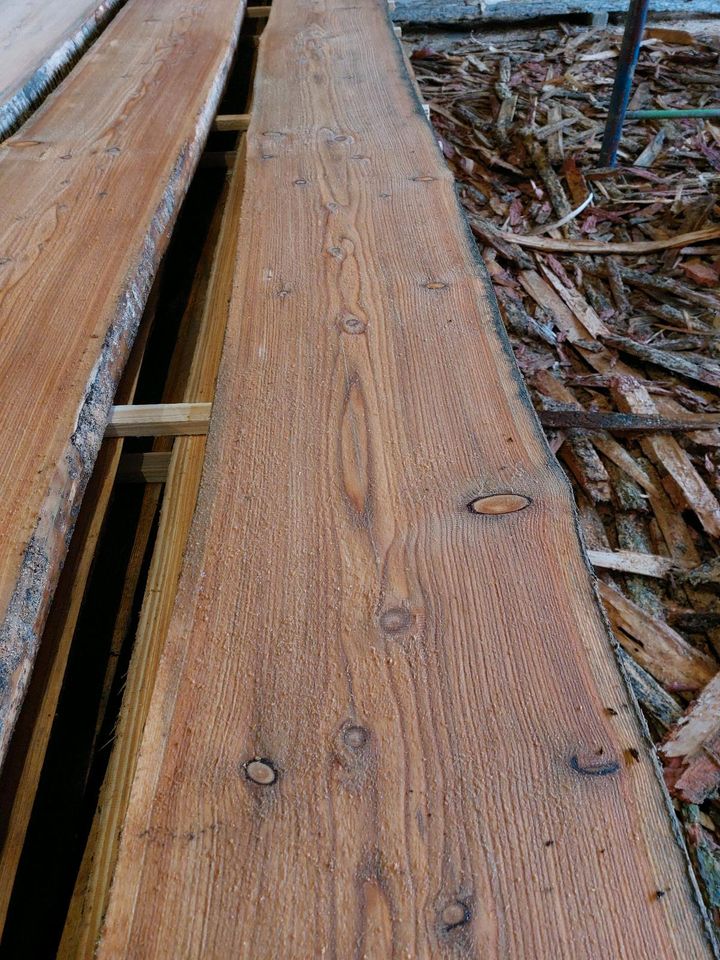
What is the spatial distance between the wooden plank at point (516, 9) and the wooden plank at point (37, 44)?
3.40 m

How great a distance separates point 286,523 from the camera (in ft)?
3.59

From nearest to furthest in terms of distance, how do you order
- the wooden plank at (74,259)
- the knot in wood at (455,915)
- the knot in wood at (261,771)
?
the knot in wood at (455,915), the knot in wood at (261,771), the wooden plank at (74,259)

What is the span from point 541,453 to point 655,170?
384 centimetres

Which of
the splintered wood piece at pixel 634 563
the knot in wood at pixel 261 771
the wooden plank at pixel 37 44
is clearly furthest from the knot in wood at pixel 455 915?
the wooden plank at pixel 37 44

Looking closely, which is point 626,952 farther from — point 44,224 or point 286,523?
point 44,224

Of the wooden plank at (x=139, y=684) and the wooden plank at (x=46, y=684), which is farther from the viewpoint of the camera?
the wooden plank at (x=46, y=684)

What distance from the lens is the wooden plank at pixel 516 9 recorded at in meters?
5.96

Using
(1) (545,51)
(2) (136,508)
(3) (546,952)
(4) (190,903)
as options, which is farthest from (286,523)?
(1) (545,51)

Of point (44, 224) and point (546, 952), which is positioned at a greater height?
point (44, 224)

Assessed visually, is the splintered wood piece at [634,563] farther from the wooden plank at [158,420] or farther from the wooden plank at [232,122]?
the wooden plank at [232,122]

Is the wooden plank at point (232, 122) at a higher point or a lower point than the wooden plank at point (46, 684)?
higher

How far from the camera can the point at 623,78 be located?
12.9ft

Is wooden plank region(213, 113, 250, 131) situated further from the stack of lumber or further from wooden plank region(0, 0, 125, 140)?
the stack of lumber

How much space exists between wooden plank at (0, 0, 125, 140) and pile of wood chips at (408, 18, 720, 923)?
1988mm
